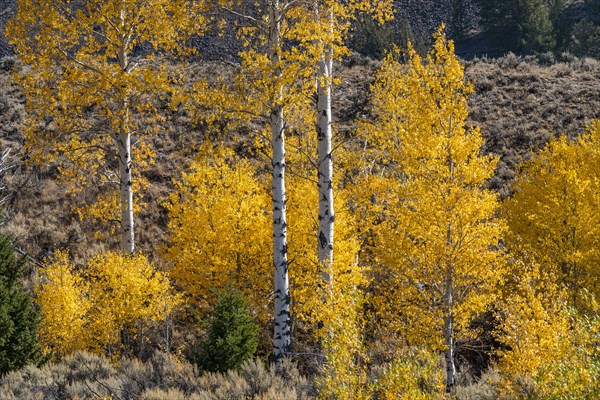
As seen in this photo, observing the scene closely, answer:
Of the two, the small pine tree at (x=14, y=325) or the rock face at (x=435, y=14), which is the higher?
the rock face at (x=435, y=14)

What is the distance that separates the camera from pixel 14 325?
42.3ft

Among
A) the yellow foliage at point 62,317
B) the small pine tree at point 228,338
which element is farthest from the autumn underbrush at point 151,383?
the yellow foliage at point 62,317

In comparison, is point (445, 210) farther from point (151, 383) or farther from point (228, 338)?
point (151, 383)

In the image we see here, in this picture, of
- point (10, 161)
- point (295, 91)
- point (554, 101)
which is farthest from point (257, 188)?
point (554, 101)

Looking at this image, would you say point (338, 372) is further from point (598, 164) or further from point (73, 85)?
point (598, 164)

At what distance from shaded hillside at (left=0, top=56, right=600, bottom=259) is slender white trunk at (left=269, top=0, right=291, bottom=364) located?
958 cm

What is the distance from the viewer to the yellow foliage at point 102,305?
547 inches

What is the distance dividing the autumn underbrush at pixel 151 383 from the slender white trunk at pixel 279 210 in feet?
1.87

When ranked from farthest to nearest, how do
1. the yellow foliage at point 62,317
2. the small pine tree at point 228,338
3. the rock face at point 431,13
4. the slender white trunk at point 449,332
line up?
the rock face at point 431,13, the yellow foliage at point 62,317, the small pine tree at point 228,338, the slender white trunk at point 449,332

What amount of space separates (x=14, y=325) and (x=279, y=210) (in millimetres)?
8061

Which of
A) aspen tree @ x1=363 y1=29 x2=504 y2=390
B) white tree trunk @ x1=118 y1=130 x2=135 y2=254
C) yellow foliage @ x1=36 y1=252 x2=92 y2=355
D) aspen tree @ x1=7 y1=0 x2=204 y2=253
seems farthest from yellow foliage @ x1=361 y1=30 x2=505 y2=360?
yellow foliage @ x1=36 y1=252 x2=92 y2=355

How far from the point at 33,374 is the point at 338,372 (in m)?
7.28

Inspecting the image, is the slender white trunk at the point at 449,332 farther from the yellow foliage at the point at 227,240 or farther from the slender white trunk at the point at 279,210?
the yellow foliage at the point at 227,240

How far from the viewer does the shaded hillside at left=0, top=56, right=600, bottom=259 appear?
2289 cm
